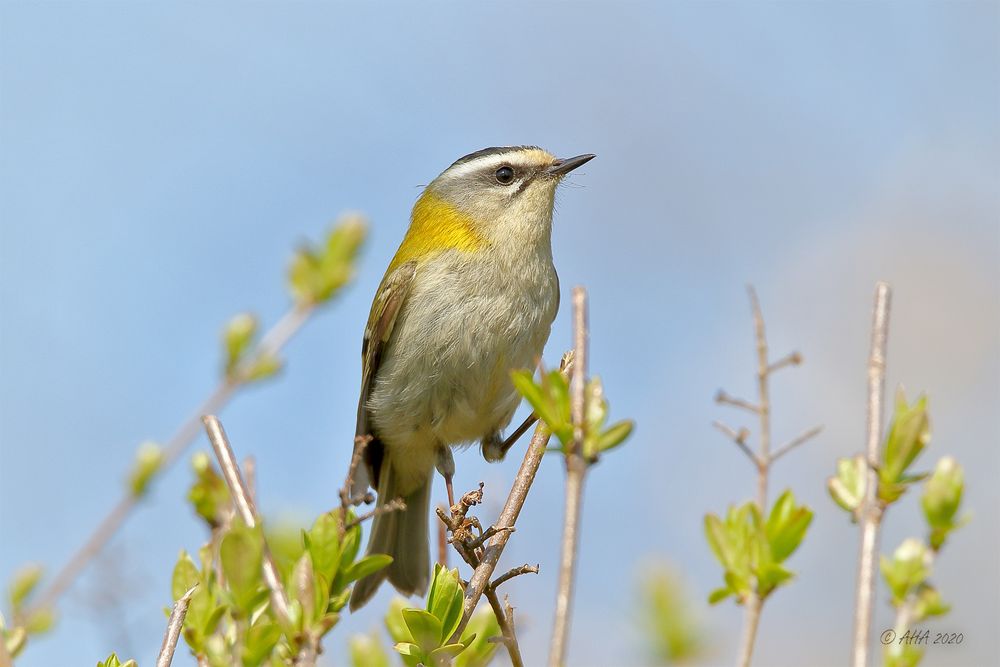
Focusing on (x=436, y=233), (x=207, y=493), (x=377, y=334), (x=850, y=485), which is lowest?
(x=850, y=485)

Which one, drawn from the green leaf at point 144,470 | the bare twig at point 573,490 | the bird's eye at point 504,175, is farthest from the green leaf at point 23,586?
the bird's eye at point 504,175

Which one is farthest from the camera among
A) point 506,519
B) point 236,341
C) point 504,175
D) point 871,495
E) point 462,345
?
point 504,175

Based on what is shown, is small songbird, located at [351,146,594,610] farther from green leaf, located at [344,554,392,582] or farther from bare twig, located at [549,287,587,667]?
bare twig, located at [549,287,587,667]

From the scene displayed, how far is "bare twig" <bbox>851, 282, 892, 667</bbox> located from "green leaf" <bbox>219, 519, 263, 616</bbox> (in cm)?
65

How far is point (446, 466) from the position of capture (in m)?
4.11

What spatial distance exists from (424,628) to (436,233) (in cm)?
286

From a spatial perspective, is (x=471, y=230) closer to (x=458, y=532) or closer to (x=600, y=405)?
(x=458, y=532)

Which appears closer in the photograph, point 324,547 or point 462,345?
point 324,547

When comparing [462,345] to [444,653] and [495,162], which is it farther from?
[444,653]

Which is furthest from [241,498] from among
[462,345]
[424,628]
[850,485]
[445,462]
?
[445,462]

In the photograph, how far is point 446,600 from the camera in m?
1.57

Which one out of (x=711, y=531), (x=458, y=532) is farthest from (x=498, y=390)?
(x=711, y=531)

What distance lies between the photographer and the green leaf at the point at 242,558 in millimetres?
1229

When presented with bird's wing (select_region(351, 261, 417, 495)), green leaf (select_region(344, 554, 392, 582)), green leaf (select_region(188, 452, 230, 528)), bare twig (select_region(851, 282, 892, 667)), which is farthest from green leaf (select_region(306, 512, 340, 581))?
bird's wing (select_region(351, 261, 417, 495))
